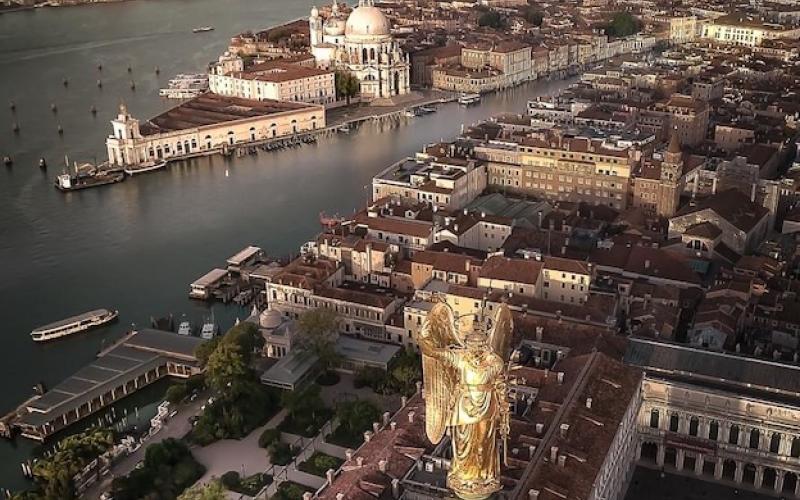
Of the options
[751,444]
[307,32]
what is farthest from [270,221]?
[307,32]

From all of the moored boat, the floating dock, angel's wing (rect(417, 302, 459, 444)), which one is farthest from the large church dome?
angel's wing (rect(417, 302, 459, 444))

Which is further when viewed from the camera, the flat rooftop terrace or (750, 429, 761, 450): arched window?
the flat rooftop terrace

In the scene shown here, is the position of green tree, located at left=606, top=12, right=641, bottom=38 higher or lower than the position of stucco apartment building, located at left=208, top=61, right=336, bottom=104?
higher

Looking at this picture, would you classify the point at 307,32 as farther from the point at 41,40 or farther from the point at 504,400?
the point at 504,400

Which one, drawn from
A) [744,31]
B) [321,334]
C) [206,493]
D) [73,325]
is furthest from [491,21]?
[206,493]

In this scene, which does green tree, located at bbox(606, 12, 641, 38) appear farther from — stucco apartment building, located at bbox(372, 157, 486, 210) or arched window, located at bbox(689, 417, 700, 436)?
arched window, located at bbox(689, 417, 700, 436)

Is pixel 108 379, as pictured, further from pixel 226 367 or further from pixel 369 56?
pixel 369 56
